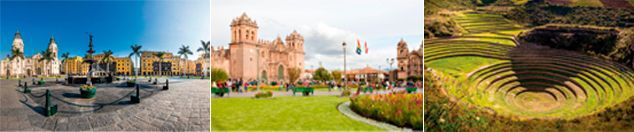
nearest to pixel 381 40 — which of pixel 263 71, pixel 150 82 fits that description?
pixel 263 71

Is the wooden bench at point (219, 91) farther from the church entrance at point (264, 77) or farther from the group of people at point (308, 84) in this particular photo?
the church entrance at point (264, 77)

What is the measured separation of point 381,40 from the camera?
19.9 ft

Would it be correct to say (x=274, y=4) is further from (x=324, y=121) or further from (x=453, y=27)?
(x=453, y=27)

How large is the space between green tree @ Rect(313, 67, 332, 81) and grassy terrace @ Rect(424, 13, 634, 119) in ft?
6.69

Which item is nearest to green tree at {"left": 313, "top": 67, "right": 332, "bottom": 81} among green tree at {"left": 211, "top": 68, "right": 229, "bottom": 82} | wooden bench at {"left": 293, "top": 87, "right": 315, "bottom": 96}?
wooden bench at {"left": 293, "top": 87, "right": 315, "bottom": 96}

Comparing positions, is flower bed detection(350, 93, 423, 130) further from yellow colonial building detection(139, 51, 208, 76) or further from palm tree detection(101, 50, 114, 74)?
palm tree detection(101, 50, 114, 74)

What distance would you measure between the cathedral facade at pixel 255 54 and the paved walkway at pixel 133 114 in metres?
0.61

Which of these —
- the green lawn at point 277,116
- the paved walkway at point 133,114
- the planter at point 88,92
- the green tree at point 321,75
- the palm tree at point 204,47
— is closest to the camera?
the paved walkway at point 133,114

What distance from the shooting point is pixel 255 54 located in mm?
6137

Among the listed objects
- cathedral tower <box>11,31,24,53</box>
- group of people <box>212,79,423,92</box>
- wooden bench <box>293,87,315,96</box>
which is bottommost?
wooden bench <box>293,87,315,96</box>

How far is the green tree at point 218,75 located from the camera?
19.0 ft

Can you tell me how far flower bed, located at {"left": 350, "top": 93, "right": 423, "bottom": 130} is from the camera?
222 inches

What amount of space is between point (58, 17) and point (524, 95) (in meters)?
7.88

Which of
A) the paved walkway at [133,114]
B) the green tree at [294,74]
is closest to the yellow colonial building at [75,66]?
the paved walkway at [133,114]
